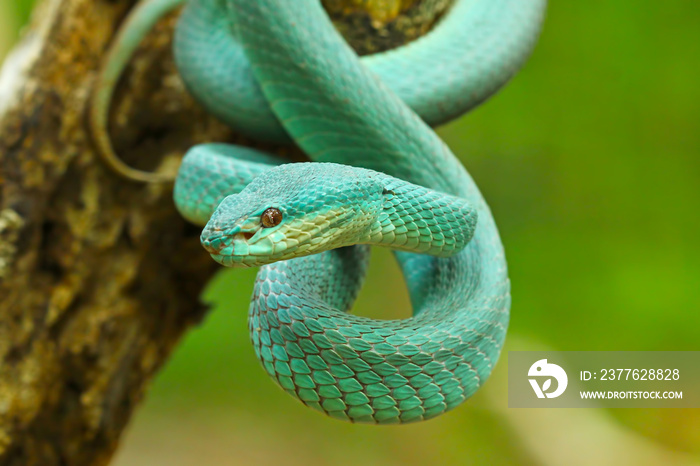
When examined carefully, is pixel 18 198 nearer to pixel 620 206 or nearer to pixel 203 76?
pixel 203 76

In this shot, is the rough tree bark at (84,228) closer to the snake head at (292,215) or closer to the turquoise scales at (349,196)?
the turquoise scales at (349,196)

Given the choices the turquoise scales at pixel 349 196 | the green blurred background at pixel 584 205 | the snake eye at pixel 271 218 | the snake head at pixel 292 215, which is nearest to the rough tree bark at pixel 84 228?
the turquoise scales at pixel 349 196

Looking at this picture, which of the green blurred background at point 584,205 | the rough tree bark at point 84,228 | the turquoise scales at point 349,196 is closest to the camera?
the turquoise scales at point 349,196

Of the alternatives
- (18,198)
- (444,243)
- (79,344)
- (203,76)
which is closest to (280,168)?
(444,243)

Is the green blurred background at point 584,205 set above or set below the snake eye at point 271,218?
below

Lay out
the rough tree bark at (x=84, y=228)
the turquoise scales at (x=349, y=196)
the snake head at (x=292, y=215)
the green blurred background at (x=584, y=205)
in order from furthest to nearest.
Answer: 1. the green blurred background at (x=584, y=205)
2. the rough tree bark at (x=84, y=228)
3. the turquoise scales at (x=349, y=196)
4. the snake head at (x=292, y=215)
